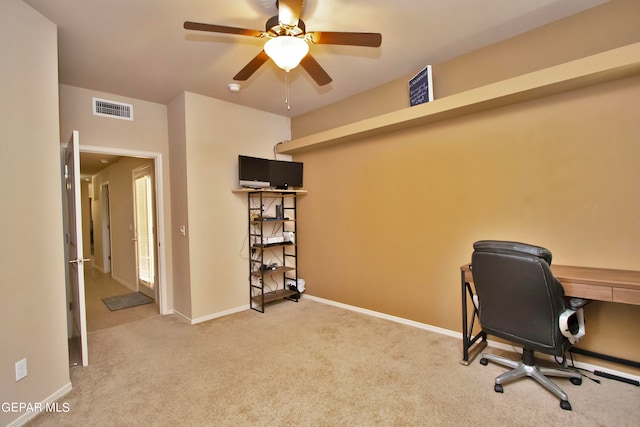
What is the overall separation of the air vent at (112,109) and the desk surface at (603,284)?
15.3 feet

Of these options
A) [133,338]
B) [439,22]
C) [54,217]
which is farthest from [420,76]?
[133,338]

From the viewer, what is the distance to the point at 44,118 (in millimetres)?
2129

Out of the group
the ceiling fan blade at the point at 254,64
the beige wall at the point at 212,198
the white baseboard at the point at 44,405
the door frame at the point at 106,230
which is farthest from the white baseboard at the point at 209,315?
the door frame at the point at 106,230

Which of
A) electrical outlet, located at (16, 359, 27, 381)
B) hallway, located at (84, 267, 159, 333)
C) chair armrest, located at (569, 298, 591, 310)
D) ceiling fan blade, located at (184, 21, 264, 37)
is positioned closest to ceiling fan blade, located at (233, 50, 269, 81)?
ceiling fan blade, located at (184, 21, 264, 37)

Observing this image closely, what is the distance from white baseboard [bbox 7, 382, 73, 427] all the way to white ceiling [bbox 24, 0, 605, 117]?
2.78 m

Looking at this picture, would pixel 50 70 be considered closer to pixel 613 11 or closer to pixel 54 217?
pixel 54 217

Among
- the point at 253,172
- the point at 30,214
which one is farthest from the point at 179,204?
the point at 30,214

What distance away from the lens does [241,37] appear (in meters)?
2.45

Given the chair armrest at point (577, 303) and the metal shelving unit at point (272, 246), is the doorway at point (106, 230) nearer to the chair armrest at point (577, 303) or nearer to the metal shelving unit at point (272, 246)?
the metal shelving unit at point (272, 246)

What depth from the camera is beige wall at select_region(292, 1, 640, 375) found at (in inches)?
87.9

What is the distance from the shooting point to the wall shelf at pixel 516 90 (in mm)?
2006

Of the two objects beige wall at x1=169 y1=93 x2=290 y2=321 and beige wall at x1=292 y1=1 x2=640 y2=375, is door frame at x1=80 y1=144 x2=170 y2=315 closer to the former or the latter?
beige wall at x1=169 y1=93 x2=290 y2=321

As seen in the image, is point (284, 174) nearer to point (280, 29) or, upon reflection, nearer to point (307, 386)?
point (280, 29)

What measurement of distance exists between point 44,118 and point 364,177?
3.08 metres
